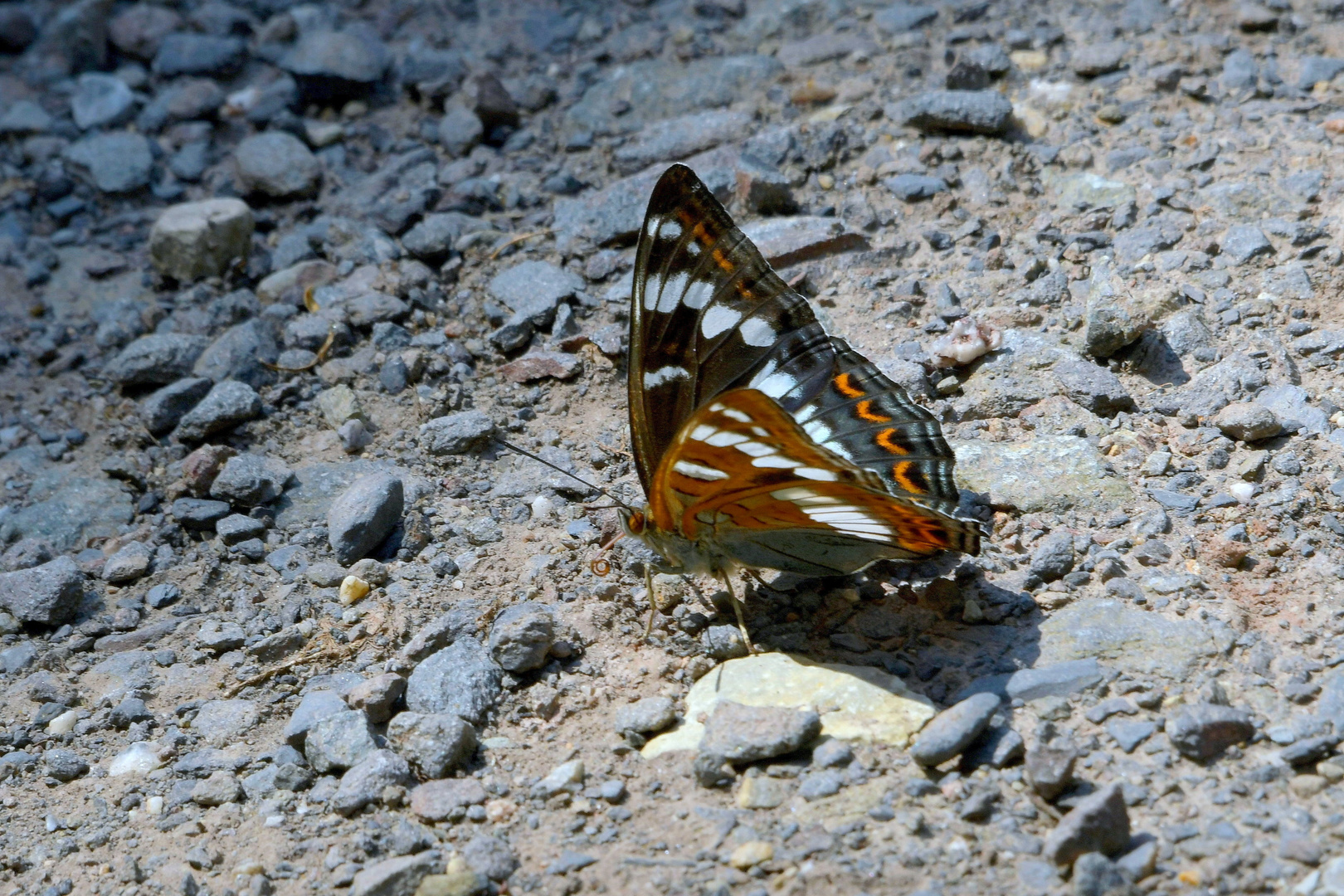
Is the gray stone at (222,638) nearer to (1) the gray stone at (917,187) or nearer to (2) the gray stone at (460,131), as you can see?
(2) the gray stone at (460,131)

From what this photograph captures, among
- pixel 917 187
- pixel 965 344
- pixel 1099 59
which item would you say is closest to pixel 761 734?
pixel 965 344

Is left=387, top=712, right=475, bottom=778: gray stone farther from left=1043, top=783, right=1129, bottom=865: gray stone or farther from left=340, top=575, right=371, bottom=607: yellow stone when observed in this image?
left=1043, top=783, right=1129, bottom=865: gray stone

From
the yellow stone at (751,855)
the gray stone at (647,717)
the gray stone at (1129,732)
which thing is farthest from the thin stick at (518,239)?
the gray stone at (1129,732)

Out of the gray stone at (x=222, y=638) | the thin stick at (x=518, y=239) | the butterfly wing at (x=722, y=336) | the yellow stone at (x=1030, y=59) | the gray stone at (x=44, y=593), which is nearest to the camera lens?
the butterfly wing at (x=722, y=336)

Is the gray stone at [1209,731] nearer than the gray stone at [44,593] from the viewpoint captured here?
Yes

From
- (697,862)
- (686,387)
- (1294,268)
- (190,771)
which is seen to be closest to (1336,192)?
(1294,268)

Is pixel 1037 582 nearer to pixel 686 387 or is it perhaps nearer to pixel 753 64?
pixel 686 387

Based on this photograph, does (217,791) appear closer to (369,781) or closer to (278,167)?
(369,781)
